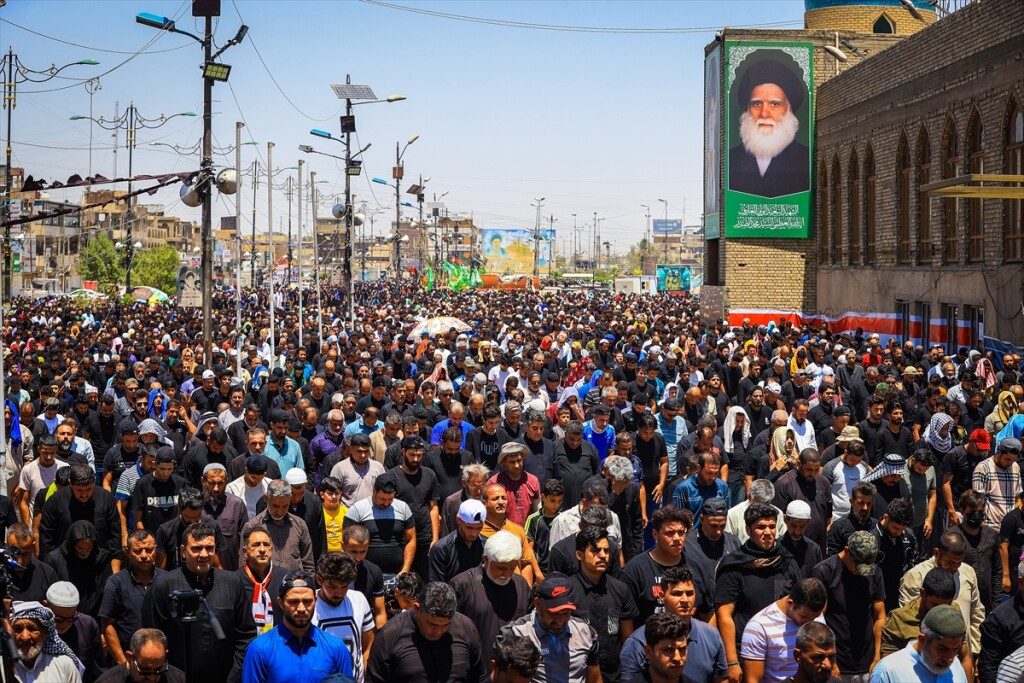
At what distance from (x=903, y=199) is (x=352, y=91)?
14930mm

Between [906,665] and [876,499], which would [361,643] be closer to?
Result: [906,665]

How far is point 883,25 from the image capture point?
48.1m

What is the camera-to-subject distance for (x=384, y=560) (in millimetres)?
9117

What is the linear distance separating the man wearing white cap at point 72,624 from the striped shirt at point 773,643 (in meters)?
3.42

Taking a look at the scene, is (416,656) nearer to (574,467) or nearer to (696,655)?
(696,655)

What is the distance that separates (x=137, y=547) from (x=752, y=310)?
3905 centimetres

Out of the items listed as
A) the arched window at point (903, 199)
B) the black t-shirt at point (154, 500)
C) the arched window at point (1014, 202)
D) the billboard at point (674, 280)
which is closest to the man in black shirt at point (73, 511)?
the black t-shirt at point (154, 500)

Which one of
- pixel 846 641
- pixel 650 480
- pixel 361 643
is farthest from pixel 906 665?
pixel 650 480

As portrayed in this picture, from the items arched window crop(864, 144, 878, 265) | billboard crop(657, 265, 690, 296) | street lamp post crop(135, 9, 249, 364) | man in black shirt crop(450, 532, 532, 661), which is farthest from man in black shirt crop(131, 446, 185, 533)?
billboard crop(657, 265, 690, 296)

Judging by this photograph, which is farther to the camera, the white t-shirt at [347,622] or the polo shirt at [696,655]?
the white t-shirt at [347,622]

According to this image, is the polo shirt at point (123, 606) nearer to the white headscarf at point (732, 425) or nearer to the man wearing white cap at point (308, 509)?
the man wearing white cap at point (308, 509)

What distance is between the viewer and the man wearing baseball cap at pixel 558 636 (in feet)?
21.1

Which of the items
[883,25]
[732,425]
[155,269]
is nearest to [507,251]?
[155,269]

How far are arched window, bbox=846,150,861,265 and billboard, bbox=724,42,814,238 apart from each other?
3223 millimetres
